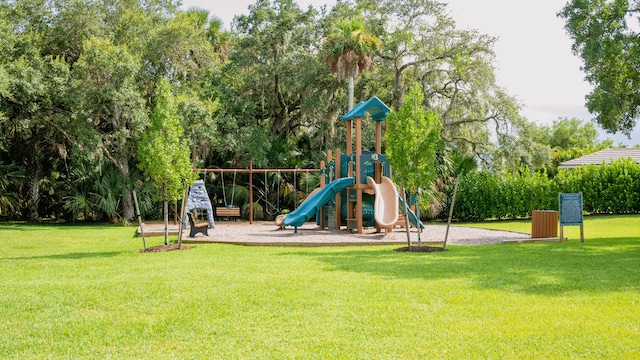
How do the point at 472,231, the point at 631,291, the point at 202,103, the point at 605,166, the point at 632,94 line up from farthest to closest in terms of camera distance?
1. the point at 605,166
2. the point at 202,103
3. the point at 472,231
4. the point at 632,94
5. the point at 631,291

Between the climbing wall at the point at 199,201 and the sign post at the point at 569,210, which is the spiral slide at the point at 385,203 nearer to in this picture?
the sign post at the point at 569,210

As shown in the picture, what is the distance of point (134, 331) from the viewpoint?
5.58 meters

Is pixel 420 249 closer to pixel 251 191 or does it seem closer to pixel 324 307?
pixel 324 307

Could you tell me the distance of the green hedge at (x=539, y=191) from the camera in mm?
25531

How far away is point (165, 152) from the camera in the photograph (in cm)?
1270

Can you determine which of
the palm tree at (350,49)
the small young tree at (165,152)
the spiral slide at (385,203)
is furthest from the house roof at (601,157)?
the small young tree at (165,152)

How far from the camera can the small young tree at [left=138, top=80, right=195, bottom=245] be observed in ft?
41.3

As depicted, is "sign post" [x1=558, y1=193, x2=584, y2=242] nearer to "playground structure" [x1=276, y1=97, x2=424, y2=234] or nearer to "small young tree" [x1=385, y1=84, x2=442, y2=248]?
"playground structure" [x1=276, y1=97, x2=424, y2=234]

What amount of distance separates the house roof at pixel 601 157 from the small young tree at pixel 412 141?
25.2m

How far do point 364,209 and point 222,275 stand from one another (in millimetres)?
11071

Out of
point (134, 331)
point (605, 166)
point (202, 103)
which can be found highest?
point (202, 103)

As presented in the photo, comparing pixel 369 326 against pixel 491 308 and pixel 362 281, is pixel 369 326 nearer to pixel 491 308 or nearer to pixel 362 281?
pixel 491 308

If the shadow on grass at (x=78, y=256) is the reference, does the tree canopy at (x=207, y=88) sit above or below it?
above

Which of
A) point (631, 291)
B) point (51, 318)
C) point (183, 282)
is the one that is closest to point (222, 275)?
point (183, 282)
